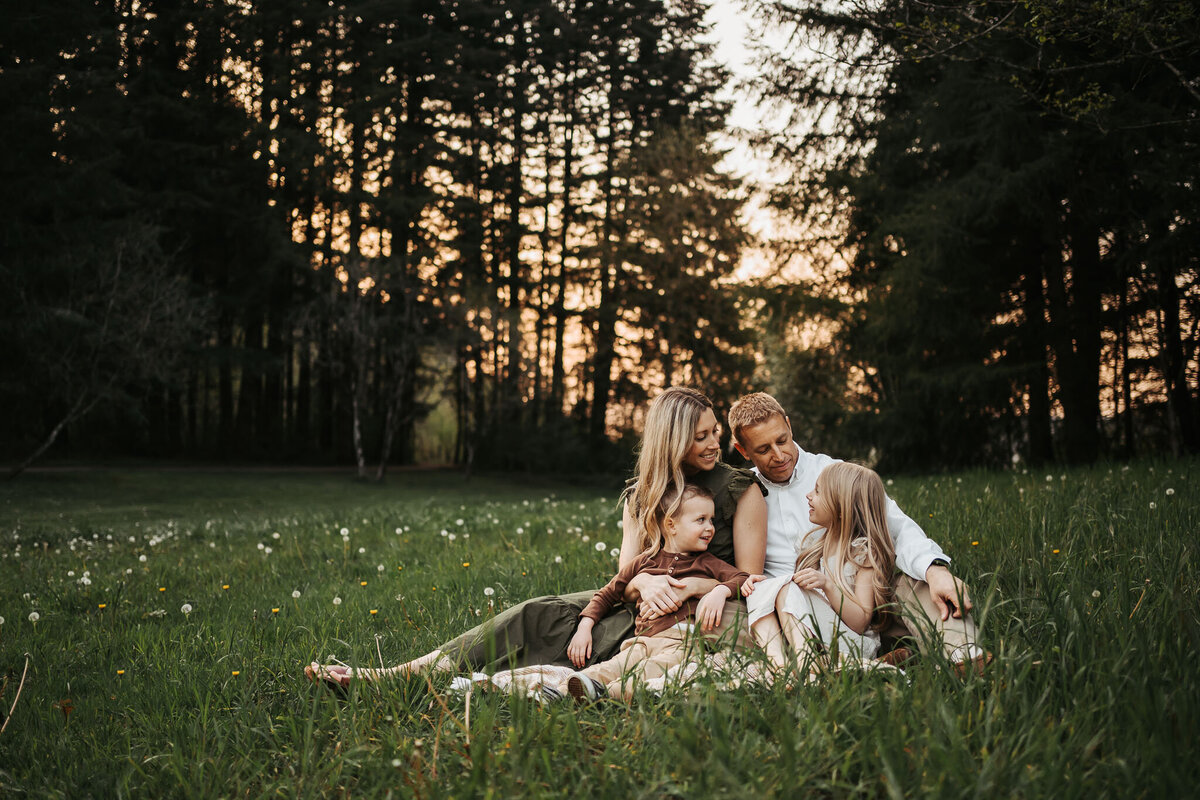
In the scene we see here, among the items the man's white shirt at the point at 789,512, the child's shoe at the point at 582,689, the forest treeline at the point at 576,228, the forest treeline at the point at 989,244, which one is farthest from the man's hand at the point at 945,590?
the forest treeline at the point at 989,244

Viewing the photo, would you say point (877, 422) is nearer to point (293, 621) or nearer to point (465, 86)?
point (293, 621)

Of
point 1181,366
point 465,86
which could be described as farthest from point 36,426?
point 1181,366

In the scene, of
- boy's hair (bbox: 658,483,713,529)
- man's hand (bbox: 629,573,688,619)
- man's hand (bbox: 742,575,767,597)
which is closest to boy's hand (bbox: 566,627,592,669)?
man's hand (bbox: 629,573,688,619)

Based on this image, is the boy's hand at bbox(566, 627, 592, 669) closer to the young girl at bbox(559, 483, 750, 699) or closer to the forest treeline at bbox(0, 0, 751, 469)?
the young girl at bbox(559, 483, 750, 699)

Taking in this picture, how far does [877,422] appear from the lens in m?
14.3

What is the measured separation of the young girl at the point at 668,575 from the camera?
314 centimetres

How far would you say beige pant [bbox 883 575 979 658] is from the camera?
255 centimetres

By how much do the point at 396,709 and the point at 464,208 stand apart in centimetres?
2940

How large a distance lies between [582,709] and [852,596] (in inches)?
47.0

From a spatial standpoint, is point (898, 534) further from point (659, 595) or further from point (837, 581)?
point (659, 595)

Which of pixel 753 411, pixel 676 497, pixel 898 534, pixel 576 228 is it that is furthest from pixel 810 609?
pixel 576 228

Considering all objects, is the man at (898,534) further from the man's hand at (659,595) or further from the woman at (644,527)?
the man's hand at (659,595)

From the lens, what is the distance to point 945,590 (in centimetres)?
287

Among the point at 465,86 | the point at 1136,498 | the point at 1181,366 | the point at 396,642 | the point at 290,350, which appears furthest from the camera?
the point at 290,350
